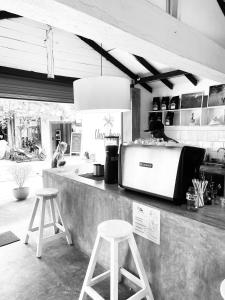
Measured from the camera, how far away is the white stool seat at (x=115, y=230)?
5.30 feet

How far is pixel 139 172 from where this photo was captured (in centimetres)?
189

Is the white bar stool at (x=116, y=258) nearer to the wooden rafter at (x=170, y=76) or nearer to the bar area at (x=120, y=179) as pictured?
the bar area at (x=120, y=179)

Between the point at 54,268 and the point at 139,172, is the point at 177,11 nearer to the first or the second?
the point at 139,172

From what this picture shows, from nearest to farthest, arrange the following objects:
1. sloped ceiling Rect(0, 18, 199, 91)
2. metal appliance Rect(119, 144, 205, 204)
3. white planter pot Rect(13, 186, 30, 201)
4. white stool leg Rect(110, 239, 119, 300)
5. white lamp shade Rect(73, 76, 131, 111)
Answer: white stool leg Rect(110, 239, 119, 300)
metal appliance Rect(119, 144, 205, 204)
white lamp shade Rect(73, 76, 131, 111)
sloped ceiling Rect(0, 18, 199, 91)
white planter pot Rect(13, 186, 30, 201)

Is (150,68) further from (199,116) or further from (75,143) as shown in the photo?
(75,143)

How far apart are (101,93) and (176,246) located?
1.49 metres

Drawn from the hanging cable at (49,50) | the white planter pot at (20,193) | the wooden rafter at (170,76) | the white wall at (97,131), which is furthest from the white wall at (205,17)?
the white planter pot at (20,193)

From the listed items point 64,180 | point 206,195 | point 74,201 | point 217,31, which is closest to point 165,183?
point 206,195

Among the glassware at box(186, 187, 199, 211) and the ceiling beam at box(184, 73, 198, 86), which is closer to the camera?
the glassware at box(186, 187, 199, 211)

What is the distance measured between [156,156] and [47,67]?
11.4 ft

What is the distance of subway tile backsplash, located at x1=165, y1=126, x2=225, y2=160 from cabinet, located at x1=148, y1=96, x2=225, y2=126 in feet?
0.44

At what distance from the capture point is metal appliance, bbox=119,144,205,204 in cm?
163

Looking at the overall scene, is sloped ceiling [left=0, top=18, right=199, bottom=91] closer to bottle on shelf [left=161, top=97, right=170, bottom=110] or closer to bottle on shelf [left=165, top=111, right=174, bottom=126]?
bottle on shelf [left=161, top=97, right=170, bottom=110]

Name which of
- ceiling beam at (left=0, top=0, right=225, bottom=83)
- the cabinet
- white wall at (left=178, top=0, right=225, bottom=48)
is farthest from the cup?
the cabinet
